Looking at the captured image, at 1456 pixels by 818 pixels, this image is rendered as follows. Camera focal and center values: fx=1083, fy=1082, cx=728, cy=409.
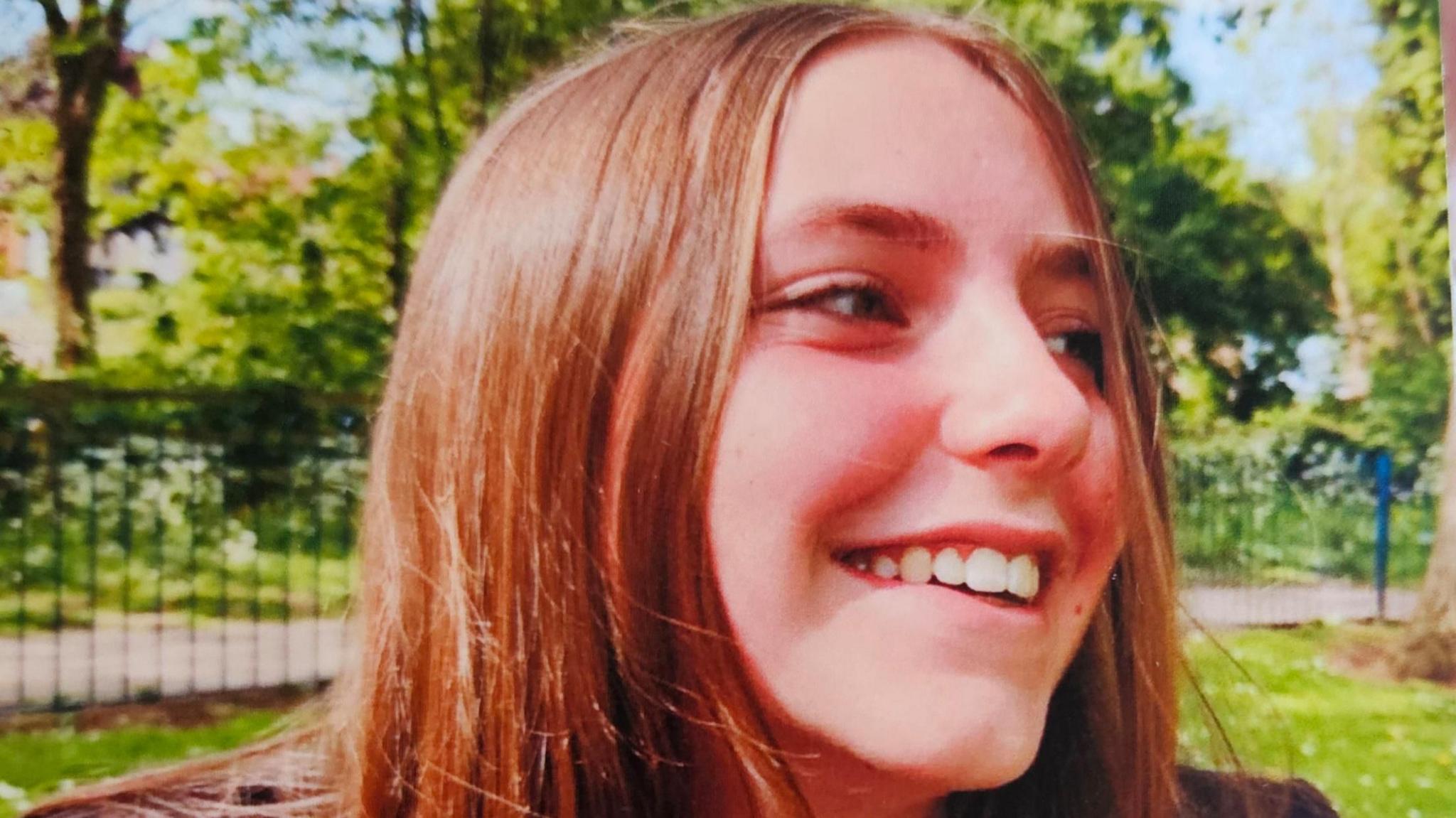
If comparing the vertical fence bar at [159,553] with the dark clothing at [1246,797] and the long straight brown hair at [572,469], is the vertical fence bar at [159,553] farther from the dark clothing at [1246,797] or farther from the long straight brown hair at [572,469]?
the dark clothing at [1246,797]

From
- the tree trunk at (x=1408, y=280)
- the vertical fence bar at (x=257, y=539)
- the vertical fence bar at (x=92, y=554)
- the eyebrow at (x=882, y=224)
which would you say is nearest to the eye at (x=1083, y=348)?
the eyebrow at (x=882, y=224)

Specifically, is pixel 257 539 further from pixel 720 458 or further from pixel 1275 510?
pixel 1275 510

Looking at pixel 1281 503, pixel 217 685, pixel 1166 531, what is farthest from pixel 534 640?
pixel 1281 503

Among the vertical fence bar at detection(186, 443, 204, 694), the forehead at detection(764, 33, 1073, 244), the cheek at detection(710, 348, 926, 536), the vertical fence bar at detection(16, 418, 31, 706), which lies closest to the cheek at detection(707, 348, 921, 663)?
the cheek at detection(710, 348, 926, 536)

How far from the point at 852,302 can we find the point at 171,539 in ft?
1.68

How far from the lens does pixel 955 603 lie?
2.38 ft

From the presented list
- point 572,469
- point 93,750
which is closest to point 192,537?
point 93,750

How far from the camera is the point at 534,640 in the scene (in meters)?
0.70

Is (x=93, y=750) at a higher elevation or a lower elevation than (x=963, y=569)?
lower

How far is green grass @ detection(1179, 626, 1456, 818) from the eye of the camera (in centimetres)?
90

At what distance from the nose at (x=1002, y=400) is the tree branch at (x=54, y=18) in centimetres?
68

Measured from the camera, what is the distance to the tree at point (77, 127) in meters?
0.77

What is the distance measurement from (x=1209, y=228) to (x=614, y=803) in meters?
0.65

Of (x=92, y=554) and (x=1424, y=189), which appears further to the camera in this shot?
(x=1424, y=189)
